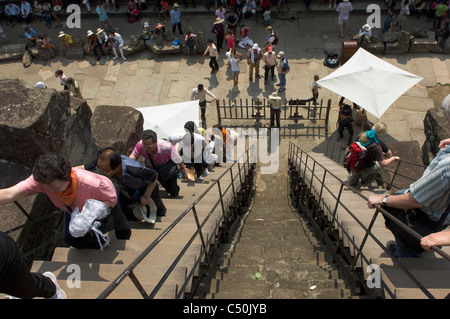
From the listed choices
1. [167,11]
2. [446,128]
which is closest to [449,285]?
[446,128]

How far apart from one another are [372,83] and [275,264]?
19.0 feet

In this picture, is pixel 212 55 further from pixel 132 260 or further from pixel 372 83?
pixel 132 260

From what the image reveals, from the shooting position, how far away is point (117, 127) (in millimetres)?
6336

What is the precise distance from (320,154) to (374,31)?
22.4ft

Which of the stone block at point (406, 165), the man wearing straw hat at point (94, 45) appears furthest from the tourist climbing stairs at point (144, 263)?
the man wearing straw hat at point (94, 45)

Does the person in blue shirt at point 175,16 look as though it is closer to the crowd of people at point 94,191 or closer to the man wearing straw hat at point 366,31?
the man wearing straw hat at point 366,31

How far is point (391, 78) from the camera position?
836 centimetres

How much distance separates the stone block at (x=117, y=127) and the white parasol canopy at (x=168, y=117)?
0.91 meters

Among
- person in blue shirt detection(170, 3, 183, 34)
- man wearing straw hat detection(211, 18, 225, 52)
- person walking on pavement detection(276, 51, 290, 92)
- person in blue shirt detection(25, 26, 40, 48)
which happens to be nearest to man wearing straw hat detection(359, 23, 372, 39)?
person walking on pavement detection(276, 51, 290, 92)

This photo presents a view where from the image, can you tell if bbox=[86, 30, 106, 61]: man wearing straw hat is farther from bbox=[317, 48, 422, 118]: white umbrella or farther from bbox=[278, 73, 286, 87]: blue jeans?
bbox=[317, 48, 422, 118]: white umbrella

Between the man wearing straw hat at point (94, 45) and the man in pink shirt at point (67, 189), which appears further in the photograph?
the man wearing straw hat at point (94, 45)

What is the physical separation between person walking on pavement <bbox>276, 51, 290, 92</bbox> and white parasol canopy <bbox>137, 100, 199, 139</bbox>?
3493mm

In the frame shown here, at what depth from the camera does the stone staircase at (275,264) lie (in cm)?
407

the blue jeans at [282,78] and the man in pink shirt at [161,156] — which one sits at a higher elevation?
the man in pink shirt at [161,156]
